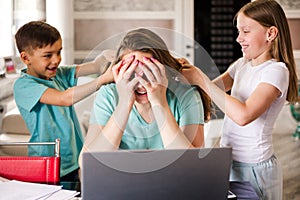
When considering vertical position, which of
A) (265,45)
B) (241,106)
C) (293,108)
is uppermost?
(265,45)

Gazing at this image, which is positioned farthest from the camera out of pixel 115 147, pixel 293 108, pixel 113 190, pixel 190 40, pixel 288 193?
pixel 190 40

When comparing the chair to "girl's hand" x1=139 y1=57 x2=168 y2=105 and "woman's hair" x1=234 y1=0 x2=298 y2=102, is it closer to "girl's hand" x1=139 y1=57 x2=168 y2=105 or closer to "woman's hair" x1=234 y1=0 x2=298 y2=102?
"girl's hand" x1=139 y1=57 x2=168 y2=105

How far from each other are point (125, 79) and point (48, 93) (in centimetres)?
50

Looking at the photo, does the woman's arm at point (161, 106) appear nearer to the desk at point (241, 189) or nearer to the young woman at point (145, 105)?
the young woman at point (145, 105)

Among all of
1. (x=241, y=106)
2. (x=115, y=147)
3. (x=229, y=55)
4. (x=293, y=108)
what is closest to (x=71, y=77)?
(x=115, y=147)

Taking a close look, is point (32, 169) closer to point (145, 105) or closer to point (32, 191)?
point (32, 191)

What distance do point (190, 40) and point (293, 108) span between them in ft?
4.05

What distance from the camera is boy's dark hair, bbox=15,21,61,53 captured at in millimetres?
2012

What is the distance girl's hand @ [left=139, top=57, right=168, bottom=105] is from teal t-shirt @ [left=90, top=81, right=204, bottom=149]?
0.06 meters

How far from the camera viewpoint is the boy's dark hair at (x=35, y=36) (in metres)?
2.01

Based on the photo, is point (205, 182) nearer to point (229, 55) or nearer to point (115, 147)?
point (115, 147)

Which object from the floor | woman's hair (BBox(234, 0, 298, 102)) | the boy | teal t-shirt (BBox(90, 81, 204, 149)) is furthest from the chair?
the floor

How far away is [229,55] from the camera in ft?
17.0

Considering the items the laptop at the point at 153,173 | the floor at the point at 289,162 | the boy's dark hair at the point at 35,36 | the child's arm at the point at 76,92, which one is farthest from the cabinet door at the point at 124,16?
the laptop at the point at 153,173
